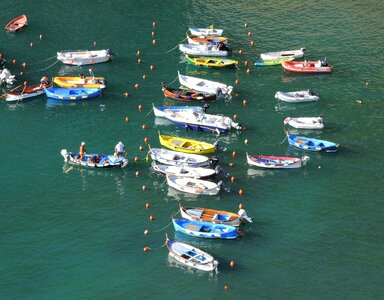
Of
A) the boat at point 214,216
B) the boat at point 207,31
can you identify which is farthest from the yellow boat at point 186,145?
the boat at point 207,31

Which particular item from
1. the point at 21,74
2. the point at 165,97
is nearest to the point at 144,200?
the point at 165,97

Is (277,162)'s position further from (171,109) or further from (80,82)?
(80,82)

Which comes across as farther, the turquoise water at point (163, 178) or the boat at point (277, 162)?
the boat at point (277, 162)

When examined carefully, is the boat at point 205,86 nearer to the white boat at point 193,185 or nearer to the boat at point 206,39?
the boat at point 206,39

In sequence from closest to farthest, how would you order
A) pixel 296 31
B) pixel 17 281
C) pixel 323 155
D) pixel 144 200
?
pixel 17 281 < pixel 144 200 < pixel 323 155 < pixel 296 31

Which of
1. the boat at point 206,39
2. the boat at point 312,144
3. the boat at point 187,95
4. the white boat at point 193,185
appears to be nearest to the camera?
the white boat at point 193,185

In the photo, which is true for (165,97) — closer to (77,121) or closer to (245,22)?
(77,121)

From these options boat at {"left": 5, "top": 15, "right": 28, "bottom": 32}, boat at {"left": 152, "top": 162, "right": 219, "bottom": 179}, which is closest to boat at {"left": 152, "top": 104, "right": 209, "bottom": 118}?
boat at {"left": 152, "top": 162, "right": 219, "bottom": 179}
